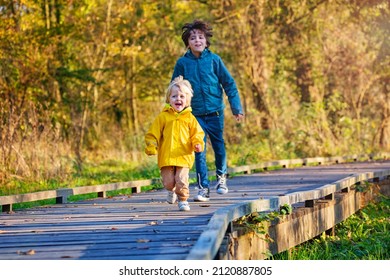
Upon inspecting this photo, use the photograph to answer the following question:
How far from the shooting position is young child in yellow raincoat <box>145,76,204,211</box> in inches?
357

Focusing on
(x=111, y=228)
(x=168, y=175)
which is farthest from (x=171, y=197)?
(x=111, y=228)

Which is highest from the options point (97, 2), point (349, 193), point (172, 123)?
point (97, 2)

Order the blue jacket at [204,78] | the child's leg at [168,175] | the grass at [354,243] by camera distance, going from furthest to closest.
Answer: the blue jacket at [204,78], the grass at [354,243], the child's leg at [168,175]

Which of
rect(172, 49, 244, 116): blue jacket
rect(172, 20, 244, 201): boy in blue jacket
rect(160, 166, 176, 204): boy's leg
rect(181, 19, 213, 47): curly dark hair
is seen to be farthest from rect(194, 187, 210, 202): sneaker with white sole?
rect(181, 19, 213, 47): curly dark hair

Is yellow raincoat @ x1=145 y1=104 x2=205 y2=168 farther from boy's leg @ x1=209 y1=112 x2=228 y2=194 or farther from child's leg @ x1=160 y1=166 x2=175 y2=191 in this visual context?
boy's leg @ x1=209 y1=112 x2=228 y2=194

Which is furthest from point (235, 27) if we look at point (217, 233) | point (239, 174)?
point (217, 233)

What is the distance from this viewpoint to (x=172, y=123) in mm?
9117

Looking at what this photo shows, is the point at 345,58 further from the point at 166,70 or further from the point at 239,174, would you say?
the point at 239,174

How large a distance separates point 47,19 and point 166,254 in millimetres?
18048

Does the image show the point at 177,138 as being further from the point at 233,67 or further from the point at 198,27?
the point at 233,67

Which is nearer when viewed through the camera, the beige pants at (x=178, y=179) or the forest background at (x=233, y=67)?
the beige pants at (x=178, y=179)

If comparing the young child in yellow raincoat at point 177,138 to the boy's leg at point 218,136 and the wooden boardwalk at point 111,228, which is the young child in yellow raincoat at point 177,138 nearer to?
the wooden boardwalk at point 111,228

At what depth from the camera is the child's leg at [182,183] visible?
9.10 meters

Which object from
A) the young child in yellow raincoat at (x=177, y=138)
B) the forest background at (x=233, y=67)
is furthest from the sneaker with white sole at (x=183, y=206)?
the forest background at (x=233, y=67)
